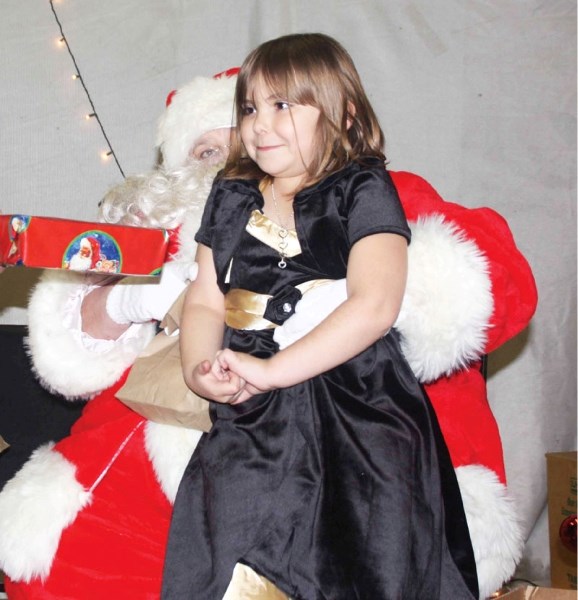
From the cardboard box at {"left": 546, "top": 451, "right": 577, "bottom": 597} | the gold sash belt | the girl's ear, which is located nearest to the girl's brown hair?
the girl's ear

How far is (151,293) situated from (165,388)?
0.25 meters

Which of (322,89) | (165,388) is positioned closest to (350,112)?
(322,89)

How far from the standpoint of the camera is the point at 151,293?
1.65 metres

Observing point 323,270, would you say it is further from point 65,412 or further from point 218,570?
point 65,412

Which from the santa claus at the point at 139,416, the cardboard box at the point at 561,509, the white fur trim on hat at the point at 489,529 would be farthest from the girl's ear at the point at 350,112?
the cardboard box at the point at 561,509

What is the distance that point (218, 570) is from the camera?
1.20 metres

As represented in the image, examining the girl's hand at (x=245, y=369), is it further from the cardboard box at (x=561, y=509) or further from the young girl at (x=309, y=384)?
the cardboard box at (x=561, y=509)

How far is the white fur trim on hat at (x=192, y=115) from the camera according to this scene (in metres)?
1.94

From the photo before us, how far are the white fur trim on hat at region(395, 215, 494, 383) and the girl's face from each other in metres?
0.25

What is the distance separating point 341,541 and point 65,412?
1365mm

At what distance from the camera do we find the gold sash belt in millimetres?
1389

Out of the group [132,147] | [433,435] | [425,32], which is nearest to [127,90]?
[132,147]

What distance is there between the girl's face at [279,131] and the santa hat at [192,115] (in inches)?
21.6

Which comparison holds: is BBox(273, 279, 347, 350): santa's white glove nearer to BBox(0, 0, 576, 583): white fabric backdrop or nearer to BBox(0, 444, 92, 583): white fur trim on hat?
BBox(0, 444, 92, 583): white fur trim on hat
